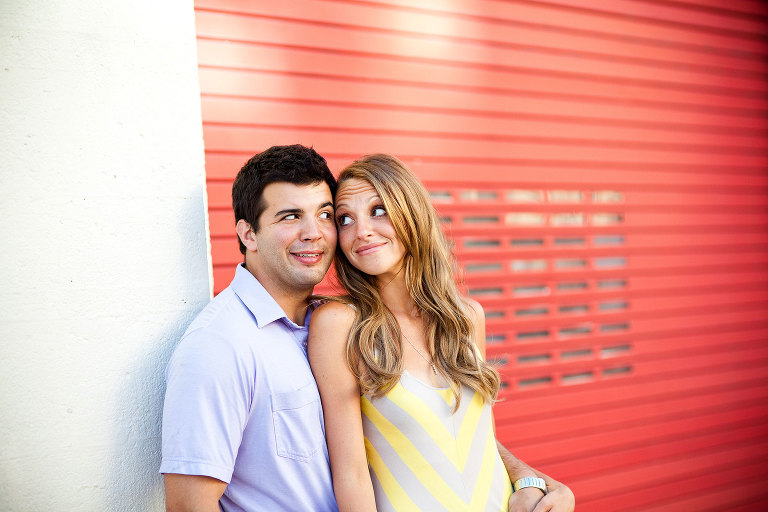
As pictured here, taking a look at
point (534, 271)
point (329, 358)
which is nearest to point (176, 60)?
point (329, 358)

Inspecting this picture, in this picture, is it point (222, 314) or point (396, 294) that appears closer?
point (222, 314)

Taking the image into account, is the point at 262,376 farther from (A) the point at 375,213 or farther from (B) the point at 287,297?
(A) the point at 375,213

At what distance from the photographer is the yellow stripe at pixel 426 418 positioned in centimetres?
190

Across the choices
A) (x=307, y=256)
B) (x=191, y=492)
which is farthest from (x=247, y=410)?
(x=307, y=256)

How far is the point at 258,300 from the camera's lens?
1816 mm

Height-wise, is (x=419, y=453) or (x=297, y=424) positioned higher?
(x=297, y=424)

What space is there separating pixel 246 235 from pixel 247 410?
2.09 feet

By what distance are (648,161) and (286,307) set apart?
131 inches

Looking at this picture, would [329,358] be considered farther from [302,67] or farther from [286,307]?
[302,67]

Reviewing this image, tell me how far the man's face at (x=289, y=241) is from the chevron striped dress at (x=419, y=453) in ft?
1.57

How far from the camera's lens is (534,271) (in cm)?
381

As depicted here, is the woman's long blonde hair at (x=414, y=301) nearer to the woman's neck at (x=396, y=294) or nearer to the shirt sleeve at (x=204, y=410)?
the woman's neck at (x=396, y=294)

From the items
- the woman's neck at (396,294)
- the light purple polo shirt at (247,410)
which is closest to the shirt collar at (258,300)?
the light purple polo shirt at (247,410)

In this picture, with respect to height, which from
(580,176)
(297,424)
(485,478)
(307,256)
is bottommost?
(485,478)
